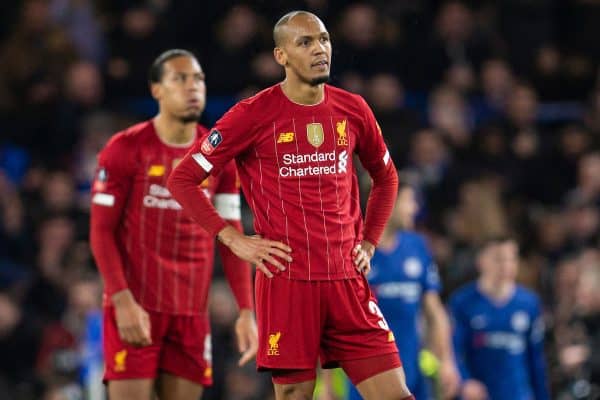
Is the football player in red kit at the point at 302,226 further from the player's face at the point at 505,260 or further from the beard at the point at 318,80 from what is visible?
the player's face at the point at 505,260

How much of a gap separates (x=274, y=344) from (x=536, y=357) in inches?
155

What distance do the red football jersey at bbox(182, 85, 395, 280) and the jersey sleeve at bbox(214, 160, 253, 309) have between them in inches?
37.6

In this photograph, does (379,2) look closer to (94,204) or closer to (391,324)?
(391,324)

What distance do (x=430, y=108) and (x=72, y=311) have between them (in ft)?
13.0

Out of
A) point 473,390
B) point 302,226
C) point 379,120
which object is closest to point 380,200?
point 302,226

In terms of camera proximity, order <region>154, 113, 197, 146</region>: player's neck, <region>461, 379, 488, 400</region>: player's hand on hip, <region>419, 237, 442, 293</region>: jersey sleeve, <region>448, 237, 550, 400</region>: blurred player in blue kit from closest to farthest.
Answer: <region>154, 113, 197, 146</region>: player's neck → <region>419, 237, 442, 293</region>: jersey sleeve → <region>461, 379, 488, 400</region>: player's hand on hip → <region>448, 237, 550, 400</region>: blurred player in blue kit

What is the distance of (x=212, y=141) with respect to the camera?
224 inches

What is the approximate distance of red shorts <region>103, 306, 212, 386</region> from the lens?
6.61 meters

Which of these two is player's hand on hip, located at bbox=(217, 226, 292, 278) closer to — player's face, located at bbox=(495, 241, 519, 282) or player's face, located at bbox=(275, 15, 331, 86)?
player's face, located at bbox=(275, 15, 331, 86)

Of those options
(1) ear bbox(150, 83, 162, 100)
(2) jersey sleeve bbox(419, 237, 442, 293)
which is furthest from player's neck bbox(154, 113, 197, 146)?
(2) jersey sleeve bbox(419, 237, 442, 293)

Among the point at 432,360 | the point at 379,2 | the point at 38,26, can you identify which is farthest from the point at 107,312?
the point at 379,2

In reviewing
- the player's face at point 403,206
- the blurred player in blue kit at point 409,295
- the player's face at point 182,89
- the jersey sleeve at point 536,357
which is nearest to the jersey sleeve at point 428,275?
the blurred player in blue kit at point 409,295

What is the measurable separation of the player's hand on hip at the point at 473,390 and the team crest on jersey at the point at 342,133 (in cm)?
365

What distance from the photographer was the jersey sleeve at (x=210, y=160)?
5656mm
